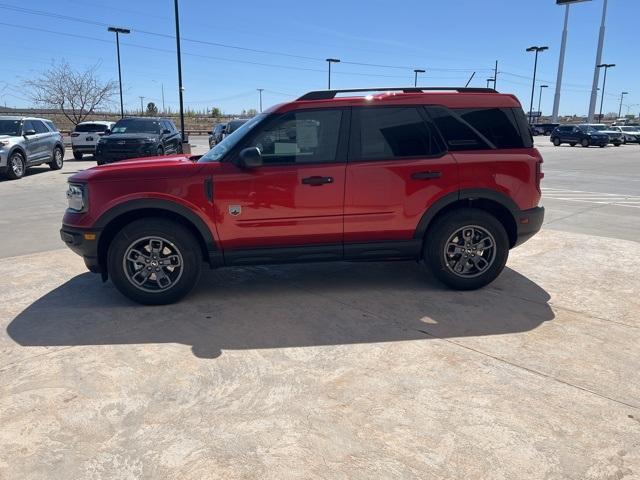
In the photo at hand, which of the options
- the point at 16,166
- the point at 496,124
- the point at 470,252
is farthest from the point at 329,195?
the point at 16,166

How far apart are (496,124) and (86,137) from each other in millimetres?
20737

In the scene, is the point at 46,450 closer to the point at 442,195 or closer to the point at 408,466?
the point at 408,466

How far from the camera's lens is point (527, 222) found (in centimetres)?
491

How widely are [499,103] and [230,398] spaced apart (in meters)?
3.67

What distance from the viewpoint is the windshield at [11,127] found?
48.0 feet

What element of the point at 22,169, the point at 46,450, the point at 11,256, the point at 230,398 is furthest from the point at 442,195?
the point at 22,169

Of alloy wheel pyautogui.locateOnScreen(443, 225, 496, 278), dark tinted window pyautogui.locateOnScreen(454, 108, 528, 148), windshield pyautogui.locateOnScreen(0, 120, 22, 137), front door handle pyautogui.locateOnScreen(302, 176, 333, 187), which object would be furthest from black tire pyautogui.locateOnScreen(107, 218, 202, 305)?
windshield pyautogui.locateOnScreen(0, 120, 22, 137)

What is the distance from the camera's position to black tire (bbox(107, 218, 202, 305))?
4.41m

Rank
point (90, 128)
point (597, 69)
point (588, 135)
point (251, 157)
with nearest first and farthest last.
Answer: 1. point (251, 157)
2. point (90, 128)
3. point (588, 135)
4. point (597, 69)

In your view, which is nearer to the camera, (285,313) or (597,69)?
(285,313)

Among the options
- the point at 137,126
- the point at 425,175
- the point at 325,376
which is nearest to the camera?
the point at 325,376

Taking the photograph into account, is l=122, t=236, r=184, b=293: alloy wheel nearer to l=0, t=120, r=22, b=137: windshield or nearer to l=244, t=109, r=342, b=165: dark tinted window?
l=244, t=109, r=342, b=165: dark tinted window

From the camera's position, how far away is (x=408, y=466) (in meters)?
2.44

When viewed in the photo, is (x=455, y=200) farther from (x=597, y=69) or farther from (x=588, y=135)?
(x=597, y=69)
